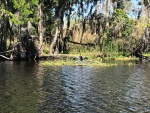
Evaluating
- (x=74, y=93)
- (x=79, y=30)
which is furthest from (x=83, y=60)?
(x=74, y=93)

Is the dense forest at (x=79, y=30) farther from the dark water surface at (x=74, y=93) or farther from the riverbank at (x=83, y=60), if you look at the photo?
the dark water surface at (x=74, y=93)

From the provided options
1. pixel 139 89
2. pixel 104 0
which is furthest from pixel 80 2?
pixel 139 89

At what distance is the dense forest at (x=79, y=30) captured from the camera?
54.0 meters

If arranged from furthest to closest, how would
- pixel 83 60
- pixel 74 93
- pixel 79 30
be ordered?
pixel 79 30
pixel 83 60
pixel 74 93

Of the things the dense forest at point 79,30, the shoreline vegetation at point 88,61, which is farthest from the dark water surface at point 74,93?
the dense forest at point 79,30

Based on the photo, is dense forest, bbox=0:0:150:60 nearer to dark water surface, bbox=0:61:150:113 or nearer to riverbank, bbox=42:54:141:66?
riverbank, bbox=42:54:141:66

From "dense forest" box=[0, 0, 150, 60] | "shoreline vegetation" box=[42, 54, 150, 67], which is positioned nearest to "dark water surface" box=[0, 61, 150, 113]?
"shoreline vegetation" box=[42, 54, 150, 67]

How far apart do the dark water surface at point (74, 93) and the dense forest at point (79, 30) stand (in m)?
20.4

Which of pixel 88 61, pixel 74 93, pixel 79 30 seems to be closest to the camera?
pixel 74 93

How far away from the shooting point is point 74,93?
24.4 m

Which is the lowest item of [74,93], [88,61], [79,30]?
[74,93]

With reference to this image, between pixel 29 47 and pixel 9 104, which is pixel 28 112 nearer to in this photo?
pixel 9 104

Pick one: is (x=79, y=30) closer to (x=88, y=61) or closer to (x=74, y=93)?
(x=88, y=61)

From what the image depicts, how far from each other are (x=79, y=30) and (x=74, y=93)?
3917 cm
